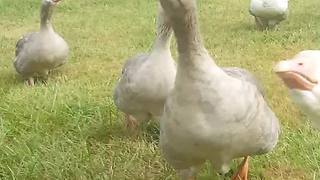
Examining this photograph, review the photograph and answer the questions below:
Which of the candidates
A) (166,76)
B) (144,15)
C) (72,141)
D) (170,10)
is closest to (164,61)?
(166,76)

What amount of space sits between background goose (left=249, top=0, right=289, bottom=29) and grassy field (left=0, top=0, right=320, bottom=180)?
0.17 m

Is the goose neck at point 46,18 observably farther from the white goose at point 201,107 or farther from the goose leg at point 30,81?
the white goose at point 201,107

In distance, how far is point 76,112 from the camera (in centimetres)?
391

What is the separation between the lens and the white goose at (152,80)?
11.1ft

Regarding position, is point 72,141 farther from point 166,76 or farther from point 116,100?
point 166,76

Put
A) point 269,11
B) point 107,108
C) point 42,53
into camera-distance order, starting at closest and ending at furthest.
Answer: point 107,108, point 42,53, point 269,11

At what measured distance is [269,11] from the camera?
6.91 meters

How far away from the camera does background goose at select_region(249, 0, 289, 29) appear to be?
692cm

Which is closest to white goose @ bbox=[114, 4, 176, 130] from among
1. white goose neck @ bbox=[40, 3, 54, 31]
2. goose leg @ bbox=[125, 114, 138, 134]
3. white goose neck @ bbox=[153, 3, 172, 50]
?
white goose neck @ bbox=[153, 3, 172, 50]

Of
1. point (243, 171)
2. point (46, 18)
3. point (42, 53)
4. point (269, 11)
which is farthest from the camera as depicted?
point (269, 11)

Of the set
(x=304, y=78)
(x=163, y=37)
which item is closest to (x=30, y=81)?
(x=163, y=37)

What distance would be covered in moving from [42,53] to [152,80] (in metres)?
2.57

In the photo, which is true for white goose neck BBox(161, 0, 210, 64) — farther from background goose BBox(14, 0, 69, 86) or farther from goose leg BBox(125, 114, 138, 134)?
background goose BBox(14, 0, 69, 86)

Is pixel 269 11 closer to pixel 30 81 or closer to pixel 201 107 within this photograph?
pixel 30 81
